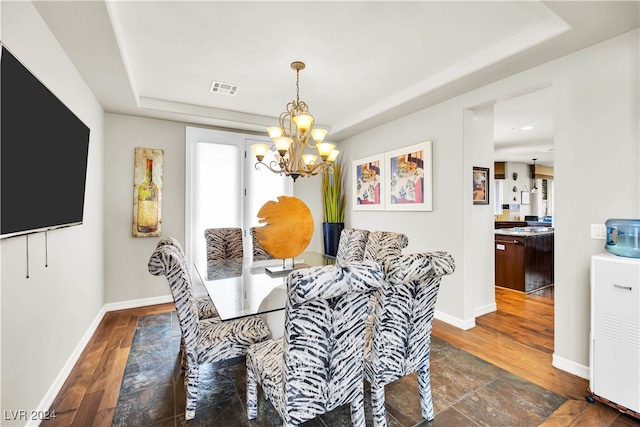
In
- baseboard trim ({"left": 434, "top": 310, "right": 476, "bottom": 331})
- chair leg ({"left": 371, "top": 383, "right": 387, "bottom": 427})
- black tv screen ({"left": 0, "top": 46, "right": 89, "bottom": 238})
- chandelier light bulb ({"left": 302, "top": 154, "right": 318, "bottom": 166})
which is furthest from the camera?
baseboard trim ({"left": 434, "top": 310, "right": 476, "bottom": 331})

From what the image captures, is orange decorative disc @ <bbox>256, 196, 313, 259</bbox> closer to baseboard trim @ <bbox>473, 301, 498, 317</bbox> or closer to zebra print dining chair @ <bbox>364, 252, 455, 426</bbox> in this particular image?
zebra print dining chair @ <bbox>364, 252, 455, 426</bbox>

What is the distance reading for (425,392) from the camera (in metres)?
1.77

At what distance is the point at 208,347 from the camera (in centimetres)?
180

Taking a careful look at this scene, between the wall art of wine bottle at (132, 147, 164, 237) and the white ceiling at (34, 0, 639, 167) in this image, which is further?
the wall art of wine bottle at (132, 147, 164, 237)

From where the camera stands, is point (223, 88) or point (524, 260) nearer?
point (223, 88)

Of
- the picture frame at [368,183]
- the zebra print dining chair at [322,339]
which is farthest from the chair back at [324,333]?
the picture frame at [368,183]

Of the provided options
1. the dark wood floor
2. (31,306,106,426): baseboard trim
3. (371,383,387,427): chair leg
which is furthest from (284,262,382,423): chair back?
(31,306,106,426): baseboard trim

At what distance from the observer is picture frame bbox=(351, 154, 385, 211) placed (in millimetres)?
4309

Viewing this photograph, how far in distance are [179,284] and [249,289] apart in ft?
1.90

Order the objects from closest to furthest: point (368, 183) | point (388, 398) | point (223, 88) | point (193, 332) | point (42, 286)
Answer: point (193, 332), point (42, 286), point (388, 398), point (223, 88), point (368, 183)

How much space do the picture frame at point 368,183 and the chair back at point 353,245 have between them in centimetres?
121

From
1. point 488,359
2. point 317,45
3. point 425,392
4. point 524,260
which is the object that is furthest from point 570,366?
point 317,45

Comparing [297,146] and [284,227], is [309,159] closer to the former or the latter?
[297,146]

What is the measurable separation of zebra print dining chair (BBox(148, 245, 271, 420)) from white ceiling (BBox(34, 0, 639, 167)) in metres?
1.58
